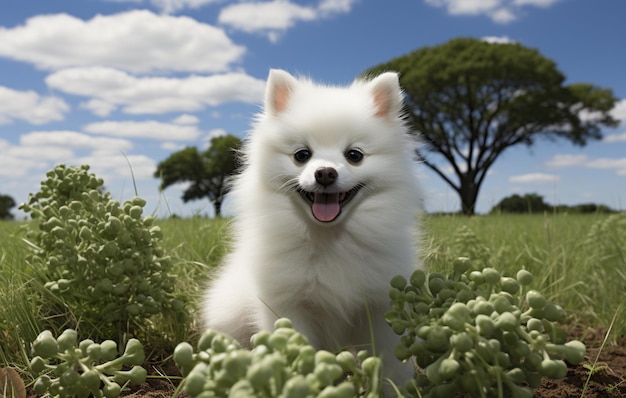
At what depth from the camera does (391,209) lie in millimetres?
2951

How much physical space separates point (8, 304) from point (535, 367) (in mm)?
2672

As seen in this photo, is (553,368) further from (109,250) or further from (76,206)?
(76,206)

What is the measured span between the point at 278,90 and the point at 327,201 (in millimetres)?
715

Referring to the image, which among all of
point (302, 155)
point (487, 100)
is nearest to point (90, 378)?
point (302, 155)

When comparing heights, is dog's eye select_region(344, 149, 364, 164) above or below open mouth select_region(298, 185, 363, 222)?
above

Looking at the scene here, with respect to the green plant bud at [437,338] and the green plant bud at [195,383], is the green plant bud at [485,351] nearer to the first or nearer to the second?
the green plant bud at [437,338]

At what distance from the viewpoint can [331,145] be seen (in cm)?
282

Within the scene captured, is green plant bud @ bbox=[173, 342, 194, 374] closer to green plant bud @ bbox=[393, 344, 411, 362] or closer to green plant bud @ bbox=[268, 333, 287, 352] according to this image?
green plant bud @ bbox=[268, 333, 287, 352]

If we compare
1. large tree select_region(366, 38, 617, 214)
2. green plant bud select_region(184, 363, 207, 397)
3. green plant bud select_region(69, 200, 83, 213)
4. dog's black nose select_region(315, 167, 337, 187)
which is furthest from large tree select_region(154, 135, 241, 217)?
green plant bud select_region(184, 363, 207, 397)

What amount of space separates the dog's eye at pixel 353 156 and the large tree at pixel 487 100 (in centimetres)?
2487

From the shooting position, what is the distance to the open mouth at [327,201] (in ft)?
9.15

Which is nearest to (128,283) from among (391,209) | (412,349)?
(391,209)

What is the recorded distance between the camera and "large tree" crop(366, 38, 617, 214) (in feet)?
91.2

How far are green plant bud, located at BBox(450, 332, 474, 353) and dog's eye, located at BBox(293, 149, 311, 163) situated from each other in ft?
4.14
